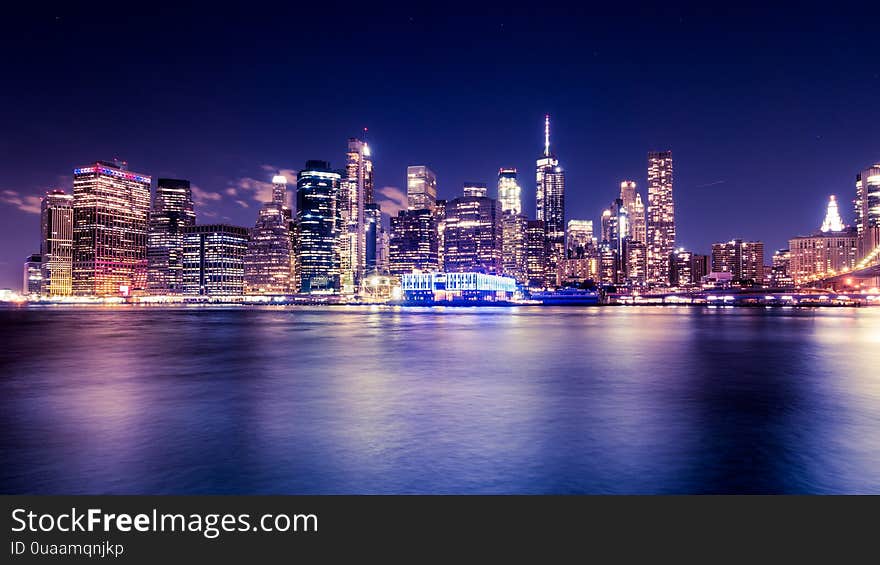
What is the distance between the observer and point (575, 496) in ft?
34.1

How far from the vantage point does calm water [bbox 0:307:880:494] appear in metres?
11.4

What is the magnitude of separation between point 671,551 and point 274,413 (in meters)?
13.4

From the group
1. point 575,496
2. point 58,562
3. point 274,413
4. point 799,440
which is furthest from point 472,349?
point 58,562

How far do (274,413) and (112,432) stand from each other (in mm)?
4667

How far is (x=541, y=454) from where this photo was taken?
13094 millimetres

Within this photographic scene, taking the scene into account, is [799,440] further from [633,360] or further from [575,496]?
[633,360]

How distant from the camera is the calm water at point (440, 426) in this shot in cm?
1141

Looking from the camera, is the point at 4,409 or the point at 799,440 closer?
the point at 799,440

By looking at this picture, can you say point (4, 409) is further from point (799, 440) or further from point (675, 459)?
point (799, 440)

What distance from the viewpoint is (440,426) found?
16.1 m

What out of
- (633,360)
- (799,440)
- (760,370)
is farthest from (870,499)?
(633,360)

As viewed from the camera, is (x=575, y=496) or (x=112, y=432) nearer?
(x=575, y=496)

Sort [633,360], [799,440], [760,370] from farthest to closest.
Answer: [633,360] → [760,370] → [799,440]

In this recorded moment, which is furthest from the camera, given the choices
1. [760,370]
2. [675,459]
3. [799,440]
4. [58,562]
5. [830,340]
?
[830,340]
